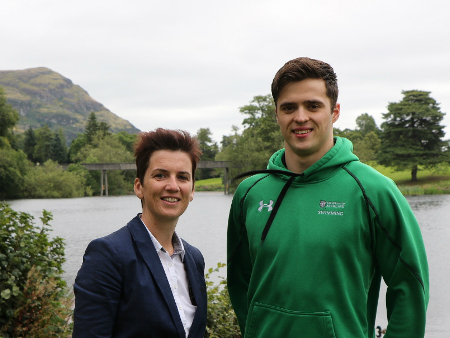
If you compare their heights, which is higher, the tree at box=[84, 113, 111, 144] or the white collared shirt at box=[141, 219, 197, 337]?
the tree at box=[84, 113, 111, 144]

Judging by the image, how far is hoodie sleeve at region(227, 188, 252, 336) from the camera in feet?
9.53

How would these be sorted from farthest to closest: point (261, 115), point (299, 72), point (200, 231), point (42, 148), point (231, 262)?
point (42, 148)
point (261, 115)
point (200, 231)
point (231, 262)
point (299, 72)

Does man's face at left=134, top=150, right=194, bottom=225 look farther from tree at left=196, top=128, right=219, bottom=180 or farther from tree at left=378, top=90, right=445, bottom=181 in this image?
tree at left=196, top=128, right=219, bottom=180

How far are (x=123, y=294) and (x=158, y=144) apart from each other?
0.76m

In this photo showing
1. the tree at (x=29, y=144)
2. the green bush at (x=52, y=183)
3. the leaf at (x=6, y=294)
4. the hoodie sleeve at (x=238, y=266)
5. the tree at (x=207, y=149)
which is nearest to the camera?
the hoodie sleeve at (x=238, y=266)

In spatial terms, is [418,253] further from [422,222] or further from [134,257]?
[422,222]

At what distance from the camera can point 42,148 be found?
99375 millimetres

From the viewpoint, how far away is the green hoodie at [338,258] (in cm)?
228

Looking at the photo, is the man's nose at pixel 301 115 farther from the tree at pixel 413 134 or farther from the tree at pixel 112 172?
the tree at pixel 112 172

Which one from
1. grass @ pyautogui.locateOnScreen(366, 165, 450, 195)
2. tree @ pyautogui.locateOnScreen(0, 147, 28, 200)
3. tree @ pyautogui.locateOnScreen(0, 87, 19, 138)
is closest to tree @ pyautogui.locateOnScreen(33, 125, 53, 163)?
tree @ pyautogui.locateOnScreen(0, 147, 28, 200)

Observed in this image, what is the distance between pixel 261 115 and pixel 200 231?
43.4 m

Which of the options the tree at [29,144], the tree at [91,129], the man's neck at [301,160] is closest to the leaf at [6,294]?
the man's neck at [301,160]

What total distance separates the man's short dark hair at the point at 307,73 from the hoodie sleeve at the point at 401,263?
1.90 ft

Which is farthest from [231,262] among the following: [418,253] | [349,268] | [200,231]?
[200,231]
